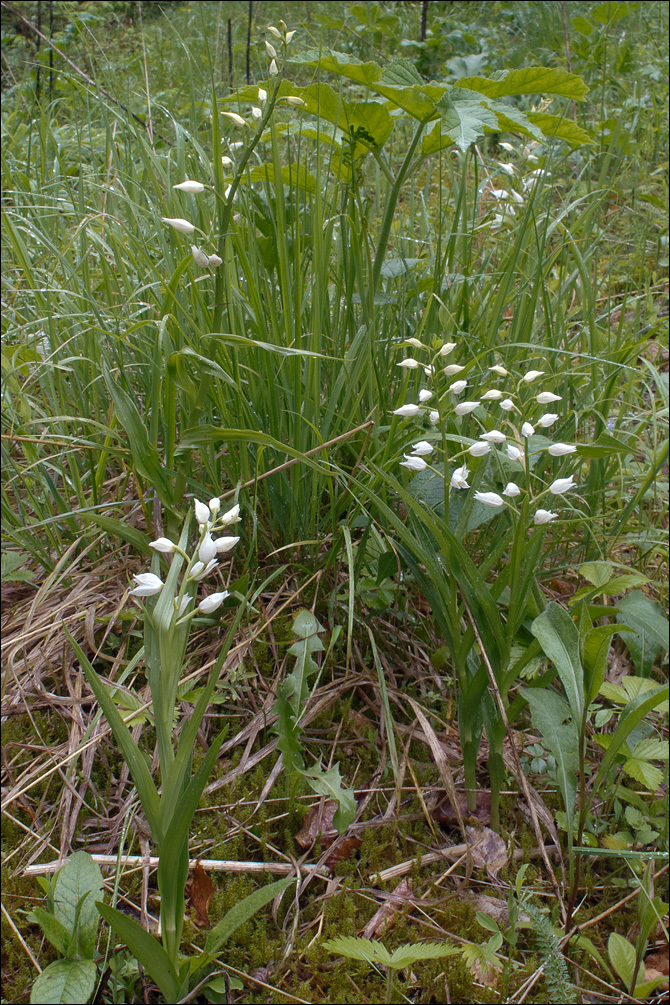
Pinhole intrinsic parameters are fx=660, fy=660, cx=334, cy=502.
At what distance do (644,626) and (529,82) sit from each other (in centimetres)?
94

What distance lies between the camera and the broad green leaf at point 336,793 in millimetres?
953

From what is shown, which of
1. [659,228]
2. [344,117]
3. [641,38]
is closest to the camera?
[344,117]

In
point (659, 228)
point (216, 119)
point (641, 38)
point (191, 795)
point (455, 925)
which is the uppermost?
point (641, 38)

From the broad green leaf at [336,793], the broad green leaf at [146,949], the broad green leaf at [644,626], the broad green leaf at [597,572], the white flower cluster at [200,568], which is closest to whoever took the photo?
the broad green leaf at [146,949]

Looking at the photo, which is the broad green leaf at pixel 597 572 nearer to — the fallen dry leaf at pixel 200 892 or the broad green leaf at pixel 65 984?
the fallen dry leaf at pixel 200 892

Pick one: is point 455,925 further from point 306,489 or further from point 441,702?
point 306,489

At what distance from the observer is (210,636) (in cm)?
133

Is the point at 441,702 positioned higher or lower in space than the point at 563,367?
lower

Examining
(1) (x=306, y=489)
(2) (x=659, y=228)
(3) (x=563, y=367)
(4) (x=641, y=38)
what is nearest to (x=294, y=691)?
(1) (x=306, y=489)

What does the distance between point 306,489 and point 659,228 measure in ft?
8.04

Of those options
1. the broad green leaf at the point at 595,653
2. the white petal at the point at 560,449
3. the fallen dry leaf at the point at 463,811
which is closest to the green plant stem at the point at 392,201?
the white petal at the point at 560,449

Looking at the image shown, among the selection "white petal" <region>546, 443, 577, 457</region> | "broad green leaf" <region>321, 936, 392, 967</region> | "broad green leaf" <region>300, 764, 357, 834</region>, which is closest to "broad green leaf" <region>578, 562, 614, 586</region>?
"white petal" <region>546, 443, 577, 457</region>

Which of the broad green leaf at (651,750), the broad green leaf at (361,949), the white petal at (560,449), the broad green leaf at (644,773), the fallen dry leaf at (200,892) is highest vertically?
the white petal at (560,449)

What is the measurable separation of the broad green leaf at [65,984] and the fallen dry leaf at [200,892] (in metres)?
0.19
